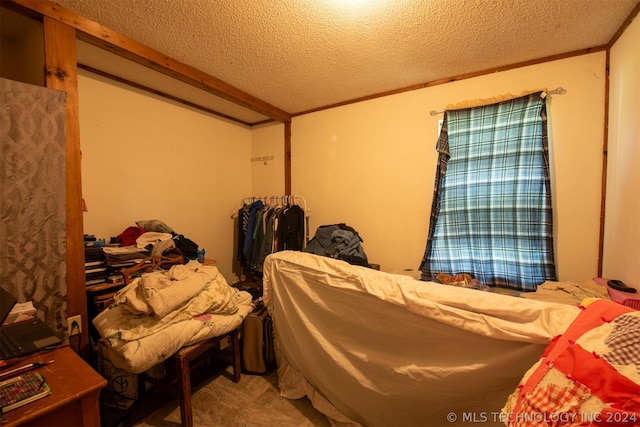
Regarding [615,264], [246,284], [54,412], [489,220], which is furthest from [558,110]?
[54,412]

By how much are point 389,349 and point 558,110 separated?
2266 millimetres

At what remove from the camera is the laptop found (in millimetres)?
1062

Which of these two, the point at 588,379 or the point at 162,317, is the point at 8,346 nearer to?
the point at 162,317

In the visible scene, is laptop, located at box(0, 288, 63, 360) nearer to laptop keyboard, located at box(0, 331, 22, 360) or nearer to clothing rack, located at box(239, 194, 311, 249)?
laptop keyboard, located at box(0, 331, 22, 360)

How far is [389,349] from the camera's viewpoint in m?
1.35

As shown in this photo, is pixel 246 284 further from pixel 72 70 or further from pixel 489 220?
pixel 489 220

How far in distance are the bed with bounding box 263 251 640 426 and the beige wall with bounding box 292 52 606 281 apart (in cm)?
145

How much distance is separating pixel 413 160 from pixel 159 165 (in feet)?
8.54

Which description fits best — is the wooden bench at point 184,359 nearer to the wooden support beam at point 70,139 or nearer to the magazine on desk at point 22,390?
the wooden support beam at point 70,139

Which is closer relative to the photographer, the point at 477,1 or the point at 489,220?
the point at 477,1

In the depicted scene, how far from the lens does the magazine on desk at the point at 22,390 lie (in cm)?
85

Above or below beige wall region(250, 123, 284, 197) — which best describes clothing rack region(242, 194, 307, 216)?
below

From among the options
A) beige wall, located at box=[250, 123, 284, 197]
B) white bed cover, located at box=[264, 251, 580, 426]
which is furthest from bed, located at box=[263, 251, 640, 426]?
beige wall, located at box=[250, 123, 284, 197]

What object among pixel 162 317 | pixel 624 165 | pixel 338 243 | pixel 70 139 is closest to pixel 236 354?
pixel 162 317
